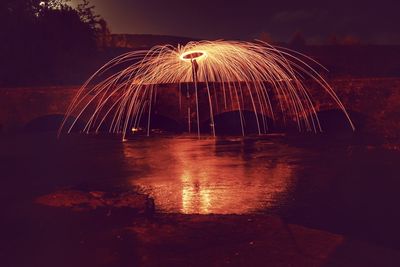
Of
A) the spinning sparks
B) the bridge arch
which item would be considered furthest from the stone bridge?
the bridge arch

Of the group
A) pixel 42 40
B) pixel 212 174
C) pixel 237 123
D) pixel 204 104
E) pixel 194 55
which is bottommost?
pixel 212 174

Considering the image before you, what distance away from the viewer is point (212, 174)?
469 inches

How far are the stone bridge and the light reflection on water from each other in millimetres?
4452

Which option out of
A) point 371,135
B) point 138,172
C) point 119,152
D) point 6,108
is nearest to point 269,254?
point 138,172

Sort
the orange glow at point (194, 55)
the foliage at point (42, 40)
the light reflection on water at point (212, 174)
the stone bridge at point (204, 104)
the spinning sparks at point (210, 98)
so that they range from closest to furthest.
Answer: the light reflection on water at point (212, 174) < the orange glow at point (194, 55) < the stone bridge at point (204, 104) < the spinning sparks at point (210, 98) < the foliage at point (42, 40)

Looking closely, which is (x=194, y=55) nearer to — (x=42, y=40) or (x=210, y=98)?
(x=210, y=98)

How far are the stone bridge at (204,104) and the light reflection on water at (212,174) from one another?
4452 millimetres

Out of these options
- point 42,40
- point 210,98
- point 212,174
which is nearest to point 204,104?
point 210,98

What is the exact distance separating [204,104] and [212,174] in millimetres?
11248

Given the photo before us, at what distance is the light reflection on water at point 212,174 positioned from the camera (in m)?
9.00

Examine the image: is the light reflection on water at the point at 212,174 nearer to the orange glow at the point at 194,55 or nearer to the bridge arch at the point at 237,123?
the orange glow at the point at 194,55

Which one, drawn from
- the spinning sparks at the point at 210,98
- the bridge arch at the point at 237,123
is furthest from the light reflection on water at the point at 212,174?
the bridge arch at the point at 237,123

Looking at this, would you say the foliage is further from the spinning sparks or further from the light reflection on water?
the light reflection on water

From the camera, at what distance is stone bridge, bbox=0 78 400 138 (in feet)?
68.7
